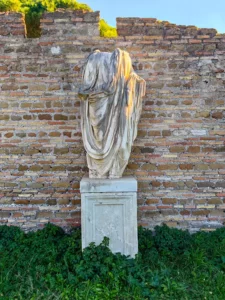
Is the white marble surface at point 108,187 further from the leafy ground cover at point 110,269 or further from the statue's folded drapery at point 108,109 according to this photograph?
the leafy ground cover at point 110,269

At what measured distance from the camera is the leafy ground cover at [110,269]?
2.71 m

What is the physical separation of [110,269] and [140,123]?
6.81 feet

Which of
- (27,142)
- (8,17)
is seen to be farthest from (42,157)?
(8,17)

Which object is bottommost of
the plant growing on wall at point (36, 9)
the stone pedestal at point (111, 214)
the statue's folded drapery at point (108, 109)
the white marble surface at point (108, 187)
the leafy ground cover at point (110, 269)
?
the leafy ground cover at point (110, 269)

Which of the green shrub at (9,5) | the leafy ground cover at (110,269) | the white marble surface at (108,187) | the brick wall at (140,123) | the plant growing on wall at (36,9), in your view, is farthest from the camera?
the green shrub at (9,5)

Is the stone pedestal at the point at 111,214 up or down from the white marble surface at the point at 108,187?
down

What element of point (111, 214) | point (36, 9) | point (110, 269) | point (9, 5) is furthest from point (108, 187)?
point (9, 5)

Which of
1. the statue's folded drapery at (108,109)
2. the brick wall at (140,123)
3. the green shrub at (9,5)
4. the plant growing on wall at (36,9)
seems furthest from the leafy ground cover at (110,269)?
the green shrub at (9,5)

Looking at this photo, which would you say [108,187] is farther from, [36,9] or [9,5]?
[9,5]

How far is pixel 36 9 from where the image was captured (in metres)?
5.86

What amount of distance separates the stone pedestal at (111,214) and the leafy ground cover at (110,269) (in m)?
0.11

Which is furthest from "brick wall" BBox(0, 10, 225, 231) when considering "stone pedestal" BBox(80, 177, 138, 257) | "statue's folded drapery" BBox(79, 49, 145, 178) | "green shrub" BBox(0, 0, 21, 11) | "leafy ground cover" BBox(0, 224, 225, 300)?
"green shrub" BBox(0, 0, 21, 11)

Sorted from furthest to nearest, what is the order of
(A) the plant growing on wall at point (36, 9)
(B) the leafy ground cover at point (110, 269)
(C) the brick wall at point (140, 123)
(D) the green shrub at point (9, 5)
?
(D) the green shrub at point (9, 5)
(A) the plant growing on wall at point (36, 9)
(C) the brick wall at point (140, 123)
(B) the leafy ground cover at point (110, 269)

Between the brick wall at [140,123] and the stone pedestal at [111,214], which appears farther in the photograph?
the brick wall at [140,123]
